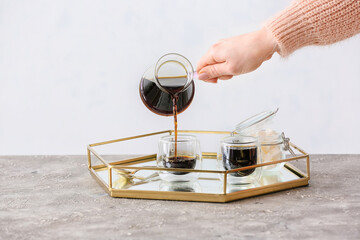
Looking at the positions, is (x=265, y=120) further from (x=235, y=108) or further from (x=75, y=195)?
(x=235, y=108)

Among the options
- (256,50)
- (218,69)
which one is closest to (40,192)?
(218,69)

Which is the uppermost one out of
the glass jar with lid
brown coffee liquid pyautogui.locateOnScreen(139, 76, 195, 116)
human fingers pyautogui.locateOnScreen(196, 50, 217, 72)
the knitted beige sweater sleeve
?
the knitted beige sweater sleeve

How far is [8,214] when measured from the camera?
1.12 meters

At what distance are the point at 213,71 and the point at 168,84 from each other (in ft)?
0.47

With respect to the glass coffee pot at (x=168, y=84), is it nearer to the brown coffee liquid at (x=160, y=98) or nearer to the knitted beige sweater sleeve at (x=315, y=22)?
the brown coffee liquid at (x=160, y=98)

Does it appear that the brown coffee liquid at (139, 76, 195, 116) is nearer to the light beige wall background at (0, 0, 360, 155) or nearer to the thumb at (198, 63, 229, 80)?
the thumb at (198, 63, 229, 80)

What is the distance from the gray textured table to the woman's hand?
14.4 inches

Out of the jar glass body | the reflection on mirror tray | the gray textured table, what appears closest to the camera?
the gray textured table

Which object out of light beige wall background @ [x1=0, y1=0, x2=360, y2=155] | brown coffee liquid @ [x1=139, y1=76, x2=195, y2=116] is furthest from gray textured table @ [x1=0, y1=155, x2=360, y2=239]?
light beige wall background @ [x1=0, y1=0, x2=360, y2=155]

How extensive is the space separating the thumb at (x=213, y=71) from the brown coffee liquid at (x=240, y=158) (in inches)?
8.8

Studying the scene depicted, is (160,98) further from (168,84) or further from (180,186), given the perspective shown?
(180,186)

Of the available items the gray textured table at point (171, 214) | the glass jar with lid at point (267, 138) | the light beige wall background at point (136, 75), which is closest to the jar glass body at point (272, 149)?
the glass jar with lid at point (267, 138)

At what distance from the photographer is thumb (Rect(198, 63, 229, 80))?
52.9 inches

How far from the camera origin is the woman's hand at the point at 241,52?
1.30 metres
